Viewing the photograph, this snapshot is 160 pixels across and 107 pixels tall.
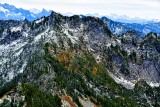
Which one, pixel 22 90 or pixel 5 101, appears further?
pixel 22 90

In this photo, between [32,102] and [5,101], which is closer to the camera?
[5,101]

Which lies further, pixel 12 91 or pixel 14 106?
pixel 12 91

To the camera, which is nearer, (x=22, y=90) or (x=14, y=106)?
(x=14, y=106)

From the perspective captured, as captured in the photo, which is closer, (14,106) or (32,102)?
(14,106)

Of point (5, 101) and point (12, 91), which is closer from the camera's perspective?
point (5, 101)
